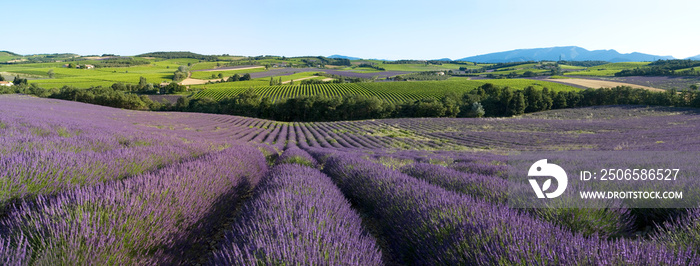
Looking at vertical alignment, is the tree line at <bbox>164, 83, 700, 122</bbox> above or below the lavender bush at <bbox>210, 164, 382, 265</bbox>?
below

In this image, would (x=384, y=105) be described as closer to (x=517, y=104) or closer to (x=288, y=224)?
(x=517, y=104)

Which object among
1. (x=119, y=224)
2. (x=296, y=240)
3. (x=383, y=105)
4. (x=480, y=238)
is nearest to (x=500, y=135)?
(x=480, y=238)

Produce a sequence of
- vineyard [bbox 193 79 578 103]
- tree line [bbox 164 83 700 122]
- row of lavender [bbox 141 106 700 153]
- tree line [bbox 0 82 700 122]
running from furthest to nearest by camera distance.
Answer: vineyard [bbox 193 79 578 103] < tree line [bbox 164 83 700 122] < tree line [bbox 0 82 700 122] < row of lavender [bbox 141 106 700 153]

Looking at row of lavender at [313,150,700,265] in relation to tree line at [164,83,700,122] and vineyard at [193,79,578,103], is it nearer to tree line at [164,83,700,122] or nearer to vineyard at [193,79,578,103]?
tree line at [164,83,700,122]

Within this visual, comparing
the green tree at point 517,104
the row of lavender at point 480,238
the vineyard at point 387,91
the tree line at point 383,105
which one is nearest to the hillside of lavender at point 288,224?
the row of lavender at point 480,238

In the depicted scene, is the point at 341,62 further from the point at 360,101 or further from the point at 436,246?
the point at 436,246

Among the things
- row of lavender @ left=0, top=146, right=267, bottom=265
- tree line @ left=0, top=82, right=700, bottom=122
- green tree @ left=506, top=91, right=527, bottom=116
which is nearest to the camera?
row of lavender @ left=0, top=146, right=267, bottom=265

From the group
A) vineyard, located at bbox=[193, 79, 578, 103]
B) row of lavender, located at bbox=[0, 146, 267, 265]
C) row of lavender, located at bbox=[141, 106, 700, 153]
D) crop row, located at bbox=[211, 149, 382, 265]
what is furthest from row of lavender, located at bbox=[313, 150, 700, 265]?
vineyard, located at bbox=[193, 79, 578, 103]

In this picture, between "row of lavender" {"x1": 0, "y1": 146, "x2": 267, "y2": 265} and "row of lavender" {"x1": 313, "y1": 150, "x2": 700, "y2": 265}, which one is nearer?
"row of lavender" {"x1": 313, "y1": 150, "x2": 700, "y2": 265}
